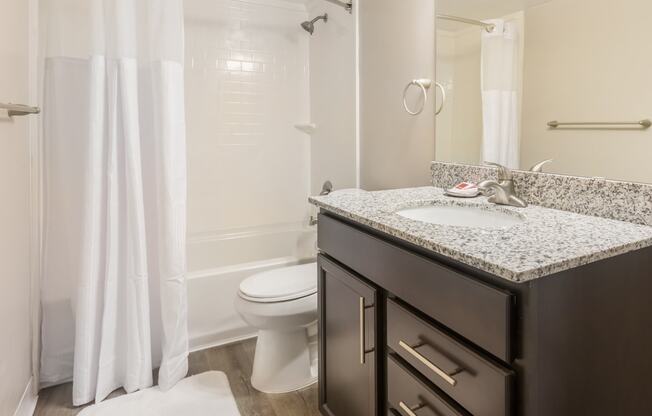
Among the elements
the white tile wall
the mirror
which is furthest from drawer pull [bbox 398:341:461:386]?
the white tile wall

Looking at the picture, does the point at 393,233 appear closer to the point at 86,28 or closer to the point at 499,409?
the point at 499,409

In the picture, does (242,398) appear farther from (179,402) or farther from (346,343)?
(346,343)

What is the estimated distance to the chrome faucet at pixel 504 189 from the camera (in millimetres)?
1247

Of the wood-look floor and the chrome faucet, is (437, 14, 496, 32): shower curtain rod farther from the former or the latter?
the wood-look floor

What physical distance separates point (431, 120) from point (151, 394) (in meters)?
1.68

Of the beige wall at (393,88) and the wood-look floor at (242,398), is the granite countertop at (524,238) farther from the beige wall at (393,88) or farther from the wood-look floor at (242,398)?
the wood-look floor at (242,398)

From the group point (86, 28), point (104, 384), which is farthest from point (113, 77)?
point (104, 384)

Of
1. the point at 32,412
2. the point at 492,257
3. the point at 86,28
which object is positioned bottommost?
the point at 32,412

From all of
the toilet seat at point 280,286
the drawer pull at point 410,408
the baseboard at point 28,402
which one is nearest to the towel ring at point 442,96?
the toilet seat at point 280,286

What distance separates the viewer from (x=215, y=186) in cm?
264

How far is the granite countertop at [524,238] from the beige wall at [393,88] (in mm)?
597

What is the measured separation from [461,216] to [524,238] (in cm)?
47

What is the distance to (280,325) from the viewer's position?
1.73 m

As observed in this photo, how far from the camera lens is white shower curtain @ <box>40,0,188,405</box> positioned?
165cm
